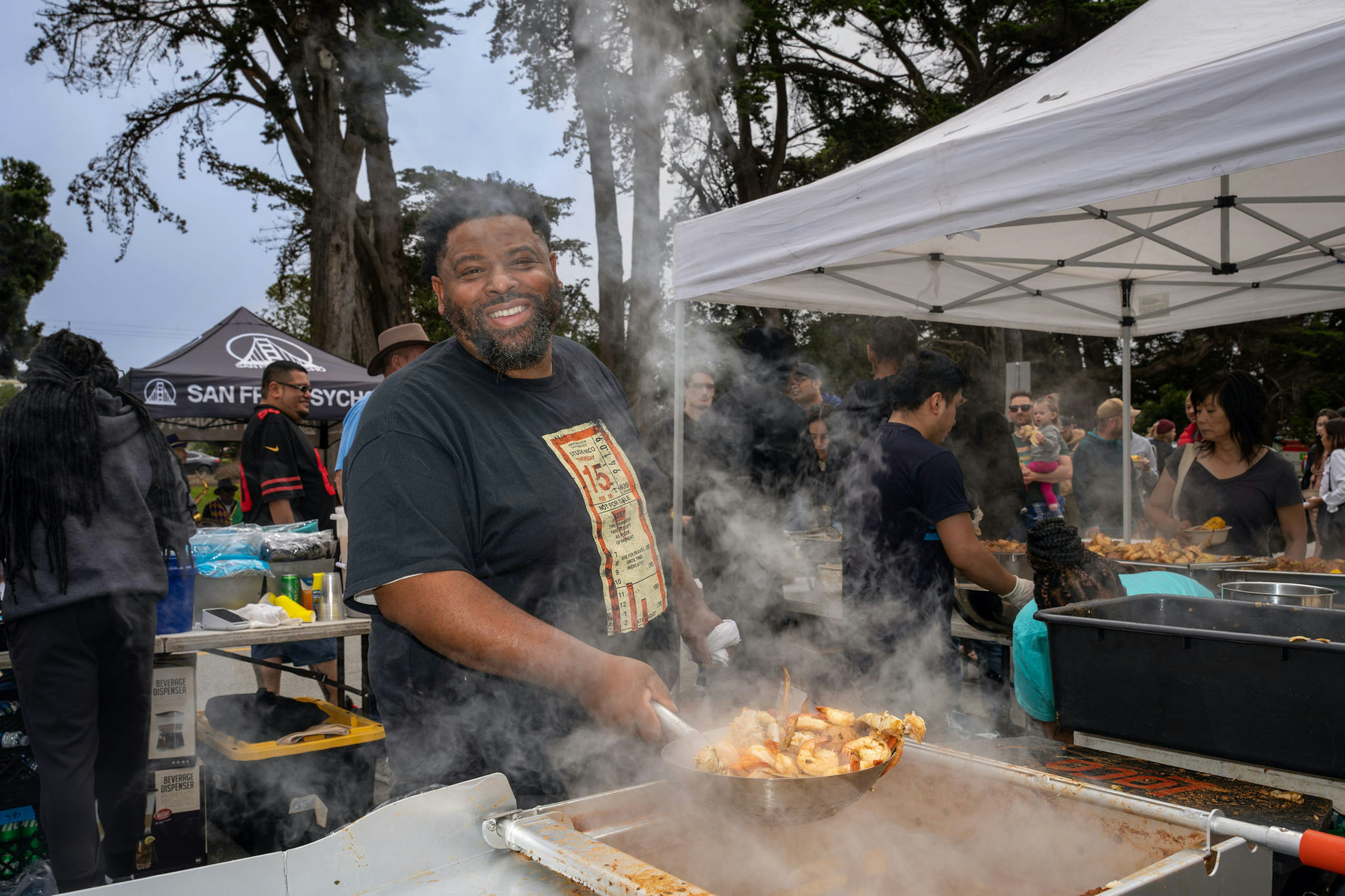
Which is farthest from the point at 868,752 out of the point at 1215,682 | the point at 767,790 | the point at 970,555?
the point at 970,555

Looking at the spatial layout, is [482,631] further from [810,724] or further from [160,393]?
[160,393]

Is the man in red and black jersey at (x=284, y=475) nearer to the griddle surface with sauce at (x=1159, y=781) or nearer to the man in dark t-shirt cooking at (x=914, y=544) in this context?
the man in dark t-shirt cooking at (x=914, y=544)

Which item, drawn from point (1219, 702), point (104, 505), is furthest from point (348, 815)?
point (1219, 702)

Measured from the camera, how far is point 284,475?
15.9 ft

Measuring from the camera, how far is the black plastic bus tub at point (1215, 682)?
4.74ft

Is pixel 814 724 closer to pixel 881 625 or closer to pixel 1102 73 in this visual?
pixel 881 625

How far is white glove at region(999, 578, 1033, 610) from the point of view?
9.93ft

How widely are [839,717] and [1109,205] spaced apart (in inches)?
158

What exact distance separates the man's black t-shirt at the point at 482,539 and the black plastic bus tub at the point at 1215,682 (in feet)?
3.04

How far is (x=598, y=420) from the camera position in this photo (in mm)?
1760

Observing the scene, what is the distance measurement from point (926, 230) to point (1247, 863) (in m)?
2.47

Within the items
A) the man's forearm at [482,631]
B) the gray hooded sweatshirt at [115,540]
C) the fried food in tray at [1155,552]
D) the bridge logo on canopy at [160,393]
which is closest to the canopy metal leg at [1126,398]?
the fried food in tray at [1155,552]

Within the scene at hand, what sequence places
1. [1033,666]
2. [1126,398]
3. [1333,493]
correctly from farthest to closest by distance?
[1333,493] → [1126,398] → [1033,666]

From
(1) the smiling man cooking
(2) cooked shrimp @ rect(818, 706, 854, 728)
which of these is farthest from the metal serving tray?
(1) the smiling man cooking
